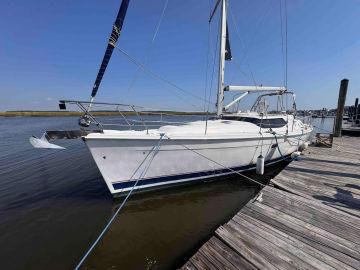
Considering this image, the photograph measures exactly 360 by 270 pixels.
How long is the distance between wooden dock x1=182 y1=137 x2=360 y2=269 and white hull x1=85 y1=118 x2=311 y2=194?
184 centimetres

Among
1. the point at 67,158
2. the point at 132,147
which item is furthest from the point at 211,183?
the point at 67,158

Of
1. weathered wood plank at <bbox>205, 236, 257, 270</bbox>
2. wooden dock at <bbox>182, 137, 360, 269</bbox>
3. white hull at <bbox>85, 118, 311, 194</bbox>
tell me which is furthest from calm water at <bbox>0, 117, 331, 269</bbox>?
wooden dock at <bbox>182, 137, 360, 269</bbox>

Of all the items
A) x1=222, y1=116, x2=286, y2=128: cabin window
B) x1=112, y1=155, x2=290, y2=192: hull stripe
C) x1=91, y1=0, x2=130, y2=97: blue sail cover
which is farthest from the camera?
x1=222, y1=116, x2=286, y2=128: cabin window

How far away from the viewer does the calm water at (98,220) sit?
4.25 metres

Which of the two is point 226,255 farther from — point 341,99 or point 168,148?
point 341,99

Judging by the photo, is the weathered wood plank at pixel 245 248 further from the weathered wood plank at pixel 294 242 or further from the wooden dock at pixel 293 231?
the weathered wood plank at pixel 294 242

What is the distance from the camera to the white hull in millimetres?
5914

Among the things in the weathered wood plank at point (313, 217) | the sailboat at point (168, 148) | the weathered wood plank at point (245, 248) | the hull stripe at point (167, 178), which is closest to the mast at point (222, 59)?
the sailboat at point (168, 148)

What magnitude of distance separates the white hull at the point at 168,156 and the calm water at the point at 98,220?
1.95 feet

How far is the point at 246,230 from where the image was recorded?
13.2 feet

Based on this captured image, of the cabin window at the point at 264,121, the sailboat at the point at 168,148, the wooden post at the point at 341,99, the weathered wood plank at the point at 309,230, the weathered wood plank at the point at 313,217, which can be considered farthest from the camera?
the wooden post at the point at 341,99

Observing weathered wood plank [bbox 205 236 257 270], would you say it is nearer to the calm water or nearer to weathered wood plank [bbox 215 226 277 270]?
weathered wood plank [bbox 215 226 277 270]

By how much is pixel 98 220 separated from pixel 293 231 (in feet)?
14.8

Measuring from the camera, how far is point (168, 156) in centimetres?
653
